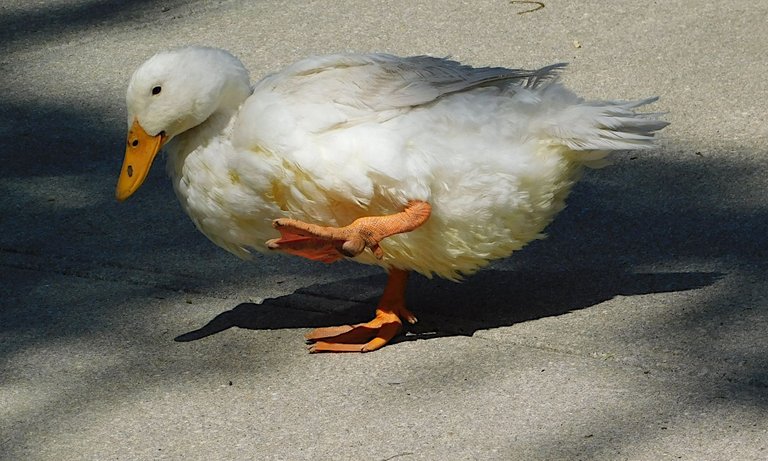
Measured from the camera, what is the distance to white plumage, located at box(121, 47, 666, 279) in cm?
358

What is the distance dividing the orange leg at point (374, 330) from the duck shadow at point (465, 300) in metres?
0.06

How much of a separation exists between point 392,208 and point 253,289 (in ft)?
2.55

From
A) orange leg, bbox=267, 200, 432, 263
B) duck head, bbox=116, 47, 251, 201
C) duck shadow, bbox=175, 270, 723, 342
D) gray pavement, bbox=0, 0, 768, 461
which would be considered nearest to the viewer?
gray pavement, bbox=0, 0, 768, 461

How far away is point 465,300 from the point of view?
406cm

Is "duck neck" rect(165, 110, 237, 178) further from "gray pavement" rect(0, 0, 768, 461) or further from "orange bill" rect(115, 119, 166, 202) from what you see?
"gray pavement" rect(0, 0, 768, 461)

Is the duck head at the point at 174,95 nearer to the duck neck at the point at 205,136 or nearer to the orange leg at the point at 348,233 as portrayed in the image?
the duck neck at the point at 205,136

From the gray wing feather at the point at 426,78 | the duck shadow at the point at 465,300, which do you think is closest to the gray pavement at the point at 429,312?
the duck shadow at the point at 465,300

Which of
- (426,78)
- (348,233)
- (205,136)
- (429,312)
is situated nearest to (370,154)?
(348,233)

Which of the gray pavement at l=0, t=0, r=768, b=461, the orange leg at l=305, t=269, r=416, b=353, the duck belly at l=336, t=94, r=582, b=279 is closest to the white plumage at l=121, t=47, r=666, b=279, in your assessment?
the duck belly at l=336, t=94, r=582, b=279

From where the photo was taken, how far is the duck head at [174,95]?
145 inches

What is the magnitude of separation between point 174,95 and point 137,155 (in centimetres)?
24

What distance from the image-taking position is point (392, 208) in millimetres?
3635

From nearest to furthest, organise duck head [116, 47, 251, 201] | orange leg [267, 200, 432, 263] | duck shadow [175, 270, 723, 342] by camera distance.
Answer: orange leg [267, 200, 432, 263]
duck head [116, 47, 251, 201]
duck shadow [175, 270, 723, 342]

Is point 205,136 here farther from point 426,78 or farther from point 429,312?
point 429,312
